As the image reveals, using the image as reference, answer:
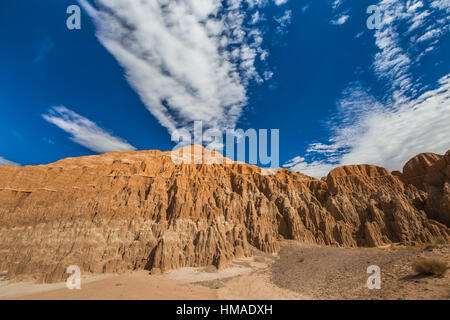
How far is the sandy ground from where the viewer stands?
13.9 metres

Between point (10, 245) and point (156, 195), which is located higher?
point (156, 195)

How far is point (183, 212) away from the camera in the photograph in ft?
112

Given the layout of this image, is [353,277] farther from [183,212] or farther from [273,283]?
[183,212]

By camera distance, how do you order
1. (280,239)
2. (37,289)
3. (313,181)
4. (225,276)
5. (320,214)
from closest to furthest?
(37,289)
(225,276)
(280,239)
(320,214)
(313,181)

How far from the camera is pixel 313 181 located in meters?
55.3

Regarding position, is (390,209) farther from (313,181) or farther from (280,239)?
(280,239)

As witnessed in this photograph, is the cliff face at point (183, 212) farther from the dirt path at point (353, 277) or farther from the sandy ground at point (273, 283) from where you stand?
the dirt path at point (353, 277)

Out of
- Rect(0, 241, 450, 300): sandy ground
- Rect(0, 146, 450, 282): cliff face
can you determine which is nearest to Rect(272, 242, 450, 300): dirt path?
Rect(0, 241, 450, 300): sandy ground

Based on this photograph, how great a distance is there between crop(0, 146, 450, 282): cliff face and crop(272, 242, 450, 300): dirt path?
856 cm

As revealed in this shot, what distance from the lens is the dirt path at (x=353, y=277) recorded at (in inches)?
478

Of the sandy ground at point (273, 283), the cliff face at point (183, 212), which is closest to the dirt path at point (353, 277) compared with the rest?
the sandy ground at point (273, 283)
